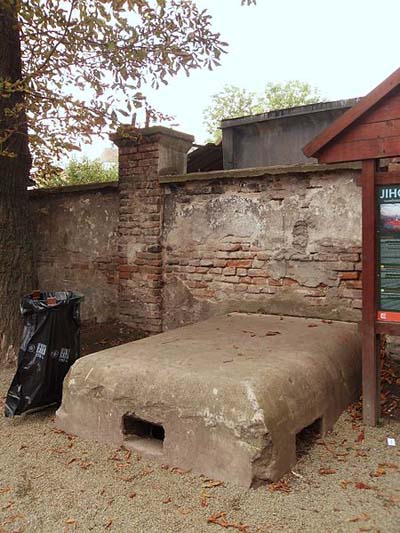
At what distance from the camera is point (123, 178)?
641cm

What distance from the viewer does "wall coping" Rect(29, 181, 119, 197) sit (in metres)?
6.61

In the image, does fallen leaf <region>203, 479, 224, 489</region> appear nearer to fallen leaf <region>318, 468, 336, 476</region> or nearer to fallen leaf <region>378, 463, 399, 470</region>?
fallen leaf <region>318, 468, 336, 476</region>

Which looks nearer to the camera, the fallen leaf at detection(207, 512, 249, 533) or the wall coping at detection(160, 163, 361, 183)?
the fallen leaf at detection(207, 512, 249, 533)

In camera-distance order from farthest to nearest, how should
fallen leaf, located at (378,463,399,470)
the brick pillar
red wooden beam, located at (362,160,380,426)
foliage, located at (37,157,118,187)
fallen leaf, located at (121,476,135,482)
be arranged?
foliage, located at (37,157,118,187)
the brick pillar
red wooden beam, located at (362,160,380,426)
fallen leaf, located at (378,463,399,470)
fallen leaf, located at (121,476,135,482)

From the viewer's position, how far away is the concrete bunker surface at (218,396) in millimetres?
2867

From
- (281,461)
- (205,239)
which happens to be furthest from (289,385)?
(205,239)

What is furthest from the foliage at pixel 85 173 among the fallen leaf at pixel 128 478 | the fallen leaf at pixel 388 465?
the fallen leaf at pixel 388 465

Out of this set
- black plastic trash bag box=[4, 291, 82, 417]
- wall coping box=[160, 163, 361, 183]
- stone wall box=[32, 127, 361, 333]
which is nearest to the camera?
black plastic trash bag box=[4, 291, 82, 417]

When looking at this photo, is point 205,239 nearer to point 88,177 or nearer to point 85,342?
point 85,342

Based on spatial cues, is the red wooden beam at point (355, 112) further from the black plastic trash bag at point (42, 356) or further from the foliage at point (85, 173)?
the foliage at point (85, 173)

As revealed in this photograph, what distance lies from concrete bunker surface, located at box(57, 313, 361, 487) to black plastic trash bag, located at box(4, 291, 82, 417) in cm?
25

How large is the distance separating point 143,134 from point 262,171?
5.56 ft

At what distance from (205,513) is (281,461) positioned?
56 centimetres

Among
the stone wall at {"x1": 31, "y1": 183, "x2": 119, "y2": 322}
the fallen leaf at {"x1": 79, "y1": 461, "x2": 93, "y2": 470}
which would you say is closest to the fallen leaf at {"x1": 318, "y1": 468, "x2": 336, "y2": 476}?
the fallen leaf at {"x1": 79, "y1": 461, "x2": 93, "y2": 470}
